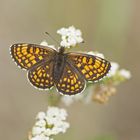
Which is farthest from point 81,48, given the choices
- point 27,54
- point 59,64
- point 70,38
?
point 27,54

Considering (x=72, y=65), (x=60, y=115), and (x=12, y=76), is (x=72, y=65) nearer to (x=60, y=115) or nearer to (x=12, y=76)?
(x=60, y=115)

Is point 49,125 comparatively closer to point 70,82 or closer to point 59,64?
point 70,82

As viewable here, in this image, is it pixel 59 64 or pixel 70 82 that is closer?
pixel 70 82

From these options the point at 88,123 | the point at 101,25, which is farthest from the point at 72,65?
the point at 88,123

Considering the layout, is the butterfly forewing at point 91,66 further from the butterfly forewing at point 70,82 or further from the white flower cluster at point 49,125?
the white flower cluster at point 49,125

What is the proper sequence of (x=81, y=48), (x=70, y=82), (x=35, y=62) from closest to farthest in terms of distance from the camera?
1. (x=70, y=82)
2. (x=35, y=62)
3. (x=81, y=48)

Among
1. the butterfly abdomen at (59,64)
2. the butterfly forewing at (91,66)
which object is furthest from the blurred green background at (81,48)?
the butterfly forewing at (91,66)

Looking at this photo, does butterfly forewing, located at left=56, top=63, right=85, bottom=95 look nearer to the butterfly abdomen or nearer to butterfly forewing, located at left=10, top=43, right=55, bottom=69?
the butterfly abdomen
